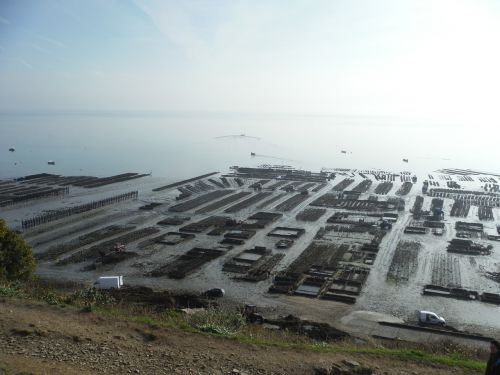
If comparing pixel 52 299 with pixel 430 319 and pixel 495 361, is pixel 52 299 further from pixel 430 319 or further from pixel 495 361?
pixel 430 319

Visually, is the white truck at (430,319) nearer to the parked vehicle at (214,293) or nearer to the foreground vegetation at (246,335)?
the foreground vegetation at (246,335)

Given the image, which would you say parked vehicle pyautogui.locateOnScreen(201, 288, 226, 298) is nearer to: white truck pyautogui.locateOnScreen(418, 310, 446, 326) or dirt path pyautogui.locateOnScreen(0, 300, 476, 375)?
white truck pyautogui.locateOnScreen(418, 310, 446, 326)

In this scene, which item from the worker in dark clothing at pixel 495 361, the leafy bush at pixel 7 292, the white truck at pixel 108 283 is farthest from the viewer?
the white truck at pixel 108 283

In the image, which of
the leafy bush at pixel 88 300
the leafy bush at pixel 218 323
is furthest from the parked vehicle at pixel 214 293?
the leafy bush at pixel 218 323

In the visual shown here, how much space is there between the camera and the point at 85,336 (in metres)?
9.57

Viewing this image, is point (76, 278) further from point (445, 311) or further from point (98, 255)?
point (445, 311)

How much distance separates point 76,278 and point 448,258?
810 inches

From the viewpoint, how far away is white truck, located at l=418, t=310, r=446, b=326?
666 inches

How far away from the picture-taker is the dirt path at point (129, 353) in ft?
27.7

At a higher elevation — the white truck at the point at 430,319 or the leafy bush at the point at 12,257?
the leafy bush at the point at 12,257

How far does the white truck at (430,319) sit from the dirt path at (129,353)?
26.2ft

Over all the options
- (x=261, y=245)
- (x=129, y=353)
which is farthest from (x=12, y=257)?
(x=261, y=245)

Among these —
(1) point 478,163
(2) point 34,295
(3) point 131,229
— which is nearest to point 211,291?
(2) point 34,295

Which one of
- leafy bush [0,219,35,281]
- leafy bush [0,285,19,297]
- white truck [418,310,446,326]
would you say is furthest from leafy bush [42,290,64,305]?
white truck [418,310,446,326]
